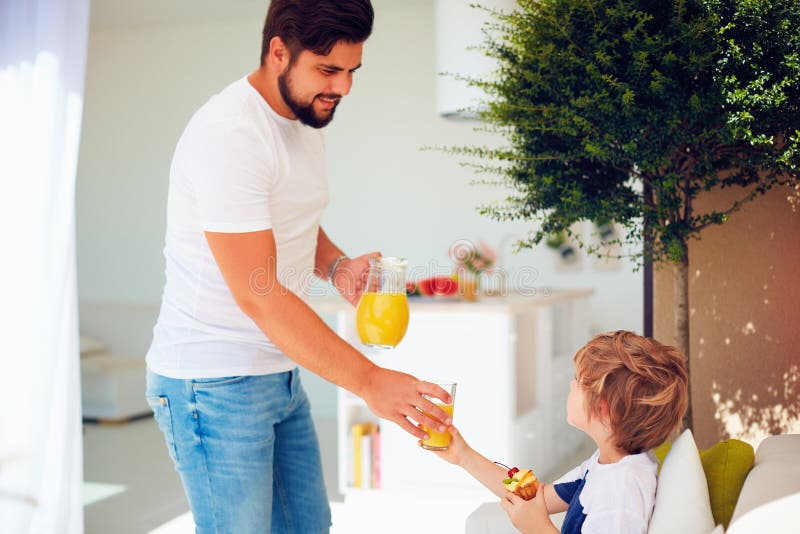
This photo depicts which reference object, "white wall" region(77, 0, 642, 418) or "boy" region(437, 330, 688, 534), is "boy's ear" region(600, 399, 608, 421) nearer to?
"boy" region(437, 330, 688, 534)

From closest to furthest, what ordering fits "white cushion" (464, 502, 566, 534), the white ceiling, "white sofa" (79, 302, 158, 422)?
"white cushion" (464, 502, 566, 534) → "white sofa" (79, 302, 158, 422) → the white ceiling

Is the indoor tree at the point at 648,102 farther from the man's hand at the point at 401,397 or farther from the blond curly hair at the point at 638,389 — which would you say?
the man's hand at the point at 401,397

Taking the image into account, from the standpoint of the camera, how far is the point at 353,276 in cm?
177

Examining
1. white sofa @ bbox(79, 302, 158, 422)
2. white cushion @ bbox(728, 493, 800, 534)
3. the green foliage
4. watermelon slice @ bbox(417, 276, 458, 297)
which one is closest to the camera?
white cushion @ bbox(728, 493, 800, 534)

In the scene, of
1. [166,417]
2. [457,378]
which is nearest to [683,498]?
[166,417]

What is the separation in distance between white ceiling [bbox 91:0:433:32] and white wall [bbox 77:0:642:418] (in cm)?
6

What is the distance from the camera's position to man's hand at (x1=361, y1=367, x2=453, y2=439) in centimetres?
135

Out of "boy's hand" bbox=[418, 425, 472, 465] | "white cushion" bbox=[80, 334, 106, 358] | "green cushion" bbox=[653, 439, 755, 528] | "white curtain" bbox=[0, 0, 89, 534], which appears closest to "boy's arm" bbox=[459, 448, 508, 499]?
"boy's hand" bbox=[418, 425, 472, 465]

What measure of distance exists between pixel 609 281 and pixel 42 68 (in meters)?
4.31

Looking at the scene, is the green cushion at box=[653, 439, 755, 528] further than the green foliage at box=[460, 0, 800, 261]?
No

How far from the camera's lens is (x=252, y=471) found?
4.83 ft

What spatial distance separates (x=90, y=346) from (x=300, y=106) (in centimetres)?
553

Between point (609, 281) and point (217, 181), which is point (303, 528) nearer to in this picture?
point (217, 181)

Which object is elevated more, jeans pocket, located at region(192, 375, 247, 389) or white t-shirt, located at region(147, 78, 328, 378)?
white t-shirt, located at region(147, 78, 328, 378)
